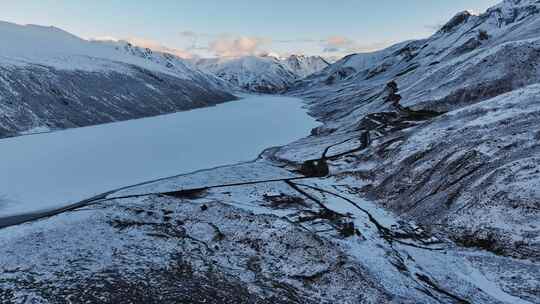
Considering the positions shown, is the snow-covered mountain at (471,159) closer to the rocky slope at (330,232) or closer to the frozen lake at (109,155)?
the rocky slope at (330,232)

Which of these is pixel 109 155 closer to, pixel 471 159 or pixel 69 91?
pixel 471 159

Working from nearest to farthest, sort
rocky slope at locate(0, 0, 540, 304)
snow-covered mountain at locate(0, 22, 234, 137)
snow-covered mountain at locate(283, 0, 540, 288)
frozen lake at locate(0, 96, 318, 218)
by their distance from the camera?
1. rocky slope at locate(0, 0, 540, 304)
2. snow-covered mountain at locate(283, 0, 540, 288)
3. frozen lake at locate(0, 96, 318, 218)
4. snow-covered mountain at locate(0, 22, 234, 137)

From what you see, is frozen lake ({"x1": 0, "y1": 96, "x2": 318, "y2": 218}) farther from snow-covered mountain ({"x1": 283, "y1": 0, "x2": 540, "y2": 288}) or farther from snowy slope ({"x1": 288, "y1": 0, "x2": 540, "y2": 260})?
snow-covered mountain ({"x1": 283, "y1": 0, "x2": 540, "y2": 288})

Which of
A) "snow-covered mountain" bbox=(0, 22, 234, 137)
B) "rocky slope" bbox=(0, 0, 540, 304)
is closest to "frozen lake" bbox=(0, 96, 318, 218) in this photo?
"rocky slope" bbox=(0, 0, 540, 304)

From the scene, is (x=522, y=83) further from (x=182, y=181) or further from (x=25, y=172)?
(x=25, y=172)

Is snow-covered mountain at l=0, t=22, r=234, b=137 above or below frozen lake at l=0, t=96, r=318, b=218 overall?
above

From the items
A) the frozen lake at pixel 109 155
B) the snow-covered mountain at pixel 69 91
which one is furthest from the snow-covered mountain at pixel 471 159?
the snow-covered mountain at pixel 69 91

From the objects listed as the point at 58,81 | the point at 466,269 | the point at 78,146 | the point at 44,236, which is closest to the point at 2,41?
the point at 58,81

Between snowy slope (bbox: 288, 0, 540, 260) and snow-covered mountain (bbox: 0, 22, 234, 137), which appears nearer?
snowy slope (bbox: 288, 0, 540, 260)
